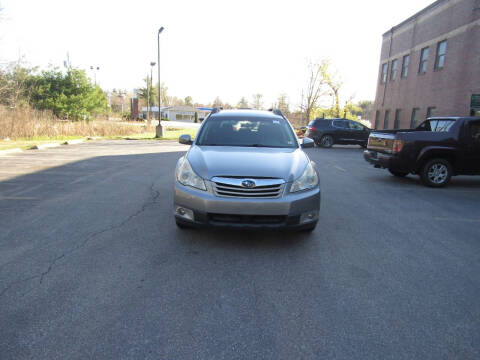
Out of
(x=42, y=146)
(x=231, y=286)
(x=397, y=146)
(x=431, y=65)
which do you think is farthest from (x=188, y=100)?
(x=231, y=286)

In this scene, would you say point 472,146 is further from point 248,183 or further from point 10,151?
point 10,151

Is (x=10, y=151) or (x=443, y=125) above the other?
(x=443, y=125)

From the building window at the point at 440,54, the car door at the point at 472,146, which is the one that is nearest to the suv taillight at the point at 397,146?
the car door at the point at 472,146

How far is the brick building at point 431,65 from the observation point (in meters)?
19.1

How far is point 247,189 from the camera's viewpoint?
392cm

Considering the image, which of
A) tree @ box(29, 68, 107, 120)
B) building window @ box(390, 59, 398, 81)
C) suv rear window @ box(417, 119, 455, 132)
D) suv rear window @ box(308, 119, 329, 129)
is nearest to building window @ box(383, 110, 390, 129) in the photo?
building window @ box(390, 59, 398, 81)

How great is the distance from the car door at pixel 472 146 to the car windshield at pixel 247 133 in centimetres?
579

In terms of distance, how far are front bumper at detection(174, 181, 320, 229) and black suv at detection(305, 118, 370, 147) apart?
17656mm

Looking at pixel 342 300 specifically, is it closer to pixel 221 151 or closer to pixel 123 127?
pixel 221 151

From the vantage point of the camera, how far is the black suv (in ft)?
69.0

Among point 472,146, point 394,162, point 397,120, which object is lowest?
point 394,162

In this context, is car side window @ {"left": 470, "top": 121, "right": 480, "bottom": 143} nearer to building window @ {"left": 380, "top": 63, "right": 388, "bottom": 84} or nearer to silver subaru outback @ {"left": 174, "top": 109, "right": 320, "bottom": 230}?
silver subaru outback @ {"left": 174, "top": 109, "right": 320, "bottom": 230}

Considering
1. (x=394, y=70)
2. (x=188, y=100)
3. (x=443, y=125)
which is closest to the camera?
(x=443, y=125)

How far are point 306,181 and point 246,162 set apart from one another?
793 millimetres
